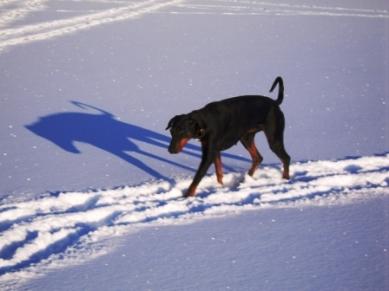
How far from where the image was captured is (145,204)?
173 inches

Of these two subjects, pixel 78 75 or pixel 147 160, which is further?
pixel 78 75

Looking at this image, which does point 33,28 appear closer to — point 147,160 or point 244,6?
point 244,6

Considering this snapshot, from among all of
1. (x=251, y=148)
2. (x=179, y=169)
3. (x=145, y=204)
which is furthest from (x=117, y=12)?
(x=145, y=204)

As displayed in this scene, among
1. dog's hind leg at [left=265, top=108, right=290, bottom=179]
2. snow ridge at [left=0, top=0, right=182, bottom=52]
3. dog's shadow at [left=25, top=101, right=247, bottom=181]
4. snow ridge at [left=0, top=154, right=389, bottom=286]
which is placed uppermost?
snow ridge at [left=0, top=0, right=182, bottom=52]

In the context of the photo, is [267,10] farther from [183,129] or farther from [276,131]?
[183,129]

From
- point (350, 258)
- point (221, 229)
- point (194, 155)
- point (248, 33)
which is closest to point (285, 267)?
point (350, 258)

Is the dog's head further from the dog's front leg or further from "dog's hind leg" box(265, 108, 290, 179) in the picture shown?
"dog's hind leg" box(265, 108, 290, 179)

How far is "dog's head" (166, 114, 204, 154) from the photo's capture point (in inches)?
168

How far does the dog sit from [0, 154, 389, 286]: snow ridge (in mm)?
236

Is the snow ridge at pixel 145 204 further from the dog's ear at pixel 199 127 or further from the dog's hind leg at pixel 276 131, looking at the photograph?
the dog's ear at pixel 199 127

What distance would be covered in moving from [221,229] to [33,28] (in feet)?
32.6

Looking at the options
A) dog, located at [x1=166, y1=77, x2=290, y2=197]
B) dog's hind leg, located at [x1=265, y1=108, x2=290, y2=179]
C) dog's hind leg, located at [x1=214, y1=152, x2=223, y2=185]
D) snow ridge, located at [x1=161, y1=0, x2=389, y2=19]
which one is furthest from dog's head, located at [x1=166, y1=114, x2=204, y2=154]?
snow ridge, located at [x1=161, y1=0, x2=389, y2=19]

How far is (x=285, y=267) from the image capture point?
3.29 meters

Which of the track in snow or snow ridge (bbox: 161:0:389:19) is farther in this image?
snow ridge (bbox: 161:0:389:19)
